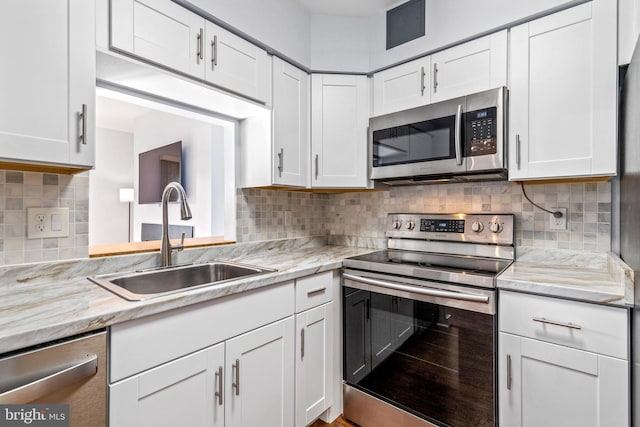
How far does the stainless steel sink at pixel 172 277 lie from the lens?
1347mm

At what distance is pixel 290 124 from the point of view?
1991 millimetres

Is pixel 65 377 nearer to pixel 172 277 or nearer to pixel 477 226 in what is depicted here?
pixel 172 277

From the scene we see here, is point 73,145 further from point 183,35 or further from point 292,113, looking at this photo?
point 292,113

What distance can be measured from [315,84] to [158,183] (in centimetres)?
238

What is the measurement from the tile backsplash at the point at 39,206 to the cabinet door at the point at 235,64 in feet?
2.55

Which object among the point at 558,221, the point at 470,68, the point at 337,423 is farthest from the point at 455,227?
the point at 337,423

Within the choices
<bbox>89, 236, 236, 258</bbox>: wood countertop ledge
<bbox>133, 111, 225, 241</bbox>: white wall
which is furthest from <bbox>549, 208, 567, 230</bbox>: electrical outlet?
<bbox>133, 111, 225, 241</bbox>: white wall

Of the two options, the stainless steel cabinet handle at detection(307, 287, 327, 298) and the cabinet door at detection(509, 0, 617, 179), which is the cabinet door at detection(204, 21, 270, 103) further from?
the cabinet door at detection(509, 0, 617, 179)

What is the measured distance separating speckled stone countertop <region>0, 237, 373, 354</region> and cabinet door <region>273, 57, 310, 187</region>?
0.55 meters

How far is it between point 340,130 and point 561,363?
1665 millimetres

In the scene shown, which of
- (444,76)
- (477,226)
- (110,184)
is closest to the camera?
(444,76)

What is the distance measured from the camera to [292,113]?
201 centimetres

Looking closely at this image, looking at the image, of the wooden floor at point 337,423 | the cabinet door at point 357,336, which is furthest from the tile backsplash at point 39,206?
the wooden floor at point 337,423

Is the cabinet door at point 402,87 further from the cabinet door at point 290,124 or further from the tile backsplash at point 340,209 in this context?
the tile backsplash at point 340,209
